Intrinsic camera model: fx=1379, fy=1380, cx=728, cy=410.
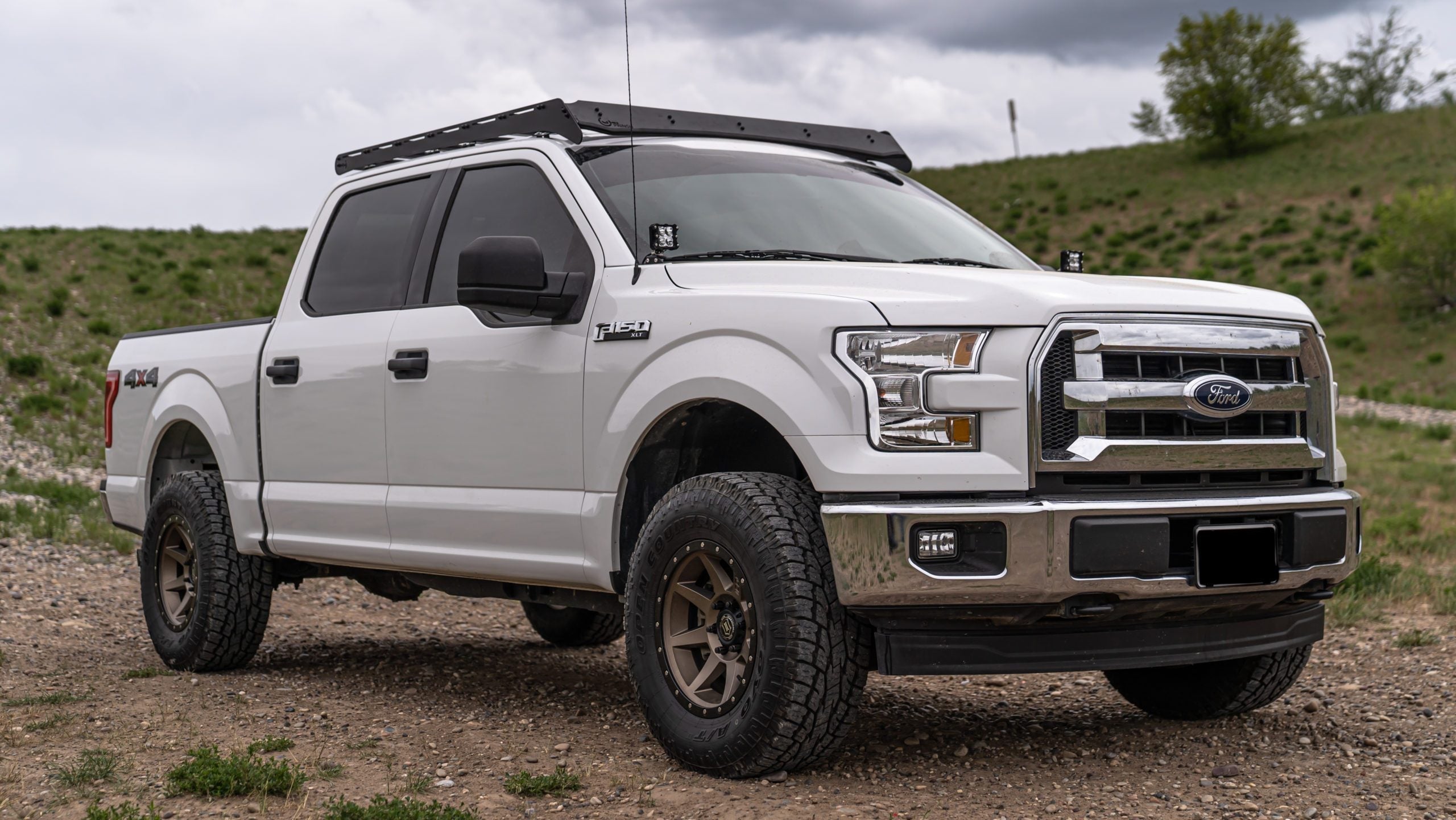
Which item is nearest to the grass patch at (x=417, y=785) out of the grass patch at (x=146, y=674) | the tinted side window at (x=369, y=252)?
the tinted side window at (x=369, y=252)

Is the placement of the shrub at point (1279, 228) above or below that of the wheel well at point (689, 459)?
above

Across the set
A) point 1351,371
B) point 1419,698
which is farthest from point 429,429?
point 1351,371

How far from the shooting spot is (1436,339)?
28812mm

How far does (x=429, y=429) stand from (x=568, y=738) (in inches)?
47.5

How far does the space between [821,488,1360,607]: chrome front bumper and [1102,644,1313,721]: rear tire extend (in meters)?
1.23

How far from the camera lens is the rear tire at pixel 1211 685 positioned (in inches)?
186

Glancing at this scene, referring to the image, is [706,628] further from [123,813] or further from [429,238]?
[429,238]

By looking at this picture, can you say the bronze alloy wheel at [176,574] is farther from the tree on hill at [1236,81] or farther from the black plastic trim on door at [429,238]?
the tree on hill at [1236,81]

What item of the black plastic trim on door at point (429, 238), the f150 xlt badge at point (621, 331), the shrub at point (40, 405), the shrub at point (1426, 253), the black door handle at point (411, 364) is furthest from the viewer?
the shrub at point (1426, 253)

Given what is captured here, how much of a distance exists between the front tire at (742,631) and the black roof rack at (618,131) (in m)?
1.65

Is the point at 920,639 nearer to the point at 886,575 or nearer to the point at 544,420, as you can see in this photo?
the point at 886,575

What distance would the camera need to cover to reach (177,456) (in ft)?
22.4

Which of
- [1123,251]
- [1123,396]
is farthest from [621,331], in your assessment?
[1123,251]

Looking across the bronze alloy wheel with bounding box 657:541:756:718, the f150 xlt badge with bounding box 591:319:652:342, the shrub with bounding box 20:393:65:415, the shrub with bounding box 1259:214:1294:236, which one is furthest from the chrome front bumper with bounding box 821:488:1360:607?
the shrub with bounding box 1259:214:1294:236
